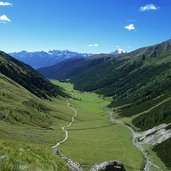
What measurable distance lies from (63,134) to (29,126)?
1763cm

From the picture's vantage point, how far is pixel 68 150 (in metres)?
156

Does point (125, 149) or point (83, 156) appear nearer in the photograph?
point (83, 156)

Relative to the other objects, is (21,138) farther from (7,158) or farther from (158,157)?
(7,158)

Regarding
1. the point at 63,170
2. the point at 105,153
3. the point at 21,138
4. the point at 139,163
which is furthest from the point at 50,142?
the point at 63,170

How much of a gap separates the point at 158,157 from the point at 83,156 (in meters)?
30.1

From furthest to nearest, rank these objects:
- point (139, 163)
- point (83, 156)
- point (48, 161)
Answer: point (83, 156), point (139, 163), point (48, 161)

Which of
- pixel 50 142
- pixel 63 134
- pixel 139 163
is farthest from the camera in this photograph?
pixel 63 134

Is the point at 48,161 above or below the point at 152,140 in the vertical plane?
above

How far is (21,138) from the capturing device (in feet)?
524

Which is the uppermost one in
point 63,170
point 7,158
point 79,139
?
point 7,158

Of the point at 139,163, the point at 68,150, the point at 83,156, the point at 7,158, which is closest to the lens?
the point at 7,158

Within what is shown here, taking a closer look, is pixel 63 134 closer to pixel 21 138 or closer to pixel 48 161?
pixel 21 138

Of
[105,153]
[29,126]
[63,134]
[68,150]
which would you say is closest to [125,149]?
[105,153]

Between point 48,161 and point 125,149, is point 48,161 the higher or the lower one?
the higher one
